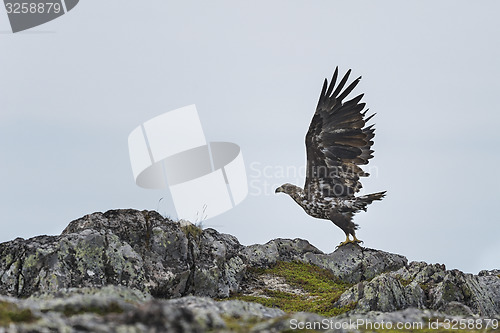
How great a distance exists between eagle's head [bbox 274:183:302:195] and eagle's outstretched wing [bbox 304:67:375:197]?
1196mm

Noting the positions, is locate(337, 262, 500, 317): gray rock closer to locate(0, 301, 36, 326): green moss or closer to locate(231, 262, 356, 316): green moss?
locate(231, 262, 356, 316): green moss

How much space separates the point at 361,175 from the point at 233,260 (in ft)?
21.8

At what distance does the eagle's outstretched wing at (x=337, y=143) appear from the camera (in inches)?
853

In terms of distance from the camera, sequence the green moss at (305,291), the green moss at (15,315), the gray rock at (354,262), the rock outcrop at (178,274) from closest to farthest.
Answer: the green moss at (15,315) < the rock outcrop at (178,274) < the green moss at (305,291) < the gray rock at (354,262)

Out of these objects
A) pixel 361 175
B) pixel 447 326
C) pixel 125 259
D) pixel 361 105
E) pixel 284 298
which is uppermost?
pixel 361 105

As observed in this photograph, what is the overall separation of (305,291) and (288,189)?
17.3 ft

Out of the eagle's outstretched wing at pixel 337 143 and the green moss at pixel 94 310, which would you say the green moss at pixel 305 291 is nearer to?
the eagle's outstretched wing at pixel 337 143

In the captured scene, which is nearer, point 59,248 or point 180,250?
point 59,248

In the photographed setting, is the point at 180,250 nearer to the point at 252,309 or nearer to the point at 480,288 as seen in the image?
the point at 252,309

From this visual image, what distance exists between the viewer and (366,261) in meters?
23.4

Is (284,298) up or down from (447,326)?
up

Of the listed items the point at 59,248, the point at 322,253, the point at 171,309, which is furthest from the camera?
the point at 322,253

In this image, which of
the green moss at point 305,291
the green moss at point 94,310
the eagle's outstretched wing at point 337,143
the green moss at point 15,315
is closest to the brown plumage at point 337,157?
the eagle's outstretched wing at point 337,143

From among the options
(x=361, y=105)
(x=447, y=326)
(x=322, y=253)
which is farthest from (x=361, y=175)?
(x=447, y=326)
